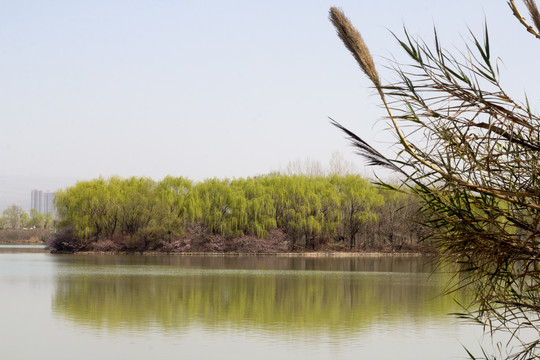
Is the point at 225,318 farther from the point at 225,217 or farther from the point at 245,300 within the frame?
the point at 225,217

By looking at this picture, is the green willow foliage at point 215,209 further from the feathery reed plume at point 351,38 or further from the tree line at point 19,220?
the tree line at point 19,220

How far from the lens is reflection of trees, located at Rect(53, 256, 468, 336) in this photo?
11094mm

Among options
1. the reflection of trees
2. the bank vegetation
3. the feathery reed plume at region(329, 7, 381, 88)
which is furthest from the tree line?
the feathery reed plume at region(329, 7, 381, 88)

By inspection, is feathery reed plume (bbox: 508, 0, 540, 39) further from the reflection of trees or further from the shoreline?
the shoreline

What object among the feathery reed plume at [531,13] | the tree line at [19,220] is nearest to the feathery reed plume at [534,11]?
the feathery reed plume at [531,13]

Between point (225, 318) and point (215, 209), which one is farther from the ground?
point (215, 209)

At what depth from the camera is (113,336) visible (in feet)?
31.3

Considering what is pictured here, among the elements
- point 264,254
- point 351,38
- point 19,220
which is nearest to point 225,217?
point 264,254

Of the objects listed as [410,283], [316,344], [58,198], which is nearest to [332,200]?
[58,198]

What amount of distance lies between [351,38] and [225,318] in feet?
29.7

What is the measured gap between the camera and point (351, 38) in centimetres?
270

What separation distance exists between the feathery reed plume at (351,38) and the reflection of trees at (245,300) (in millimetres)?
8014

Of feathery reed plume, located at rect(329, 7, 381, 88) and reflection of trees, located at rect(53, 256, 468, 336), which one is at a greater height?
feathery reed plume, located at rect(329, 7, 381, 88)

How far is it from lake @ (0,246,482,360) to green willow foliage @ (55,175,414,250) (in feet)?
48.9
